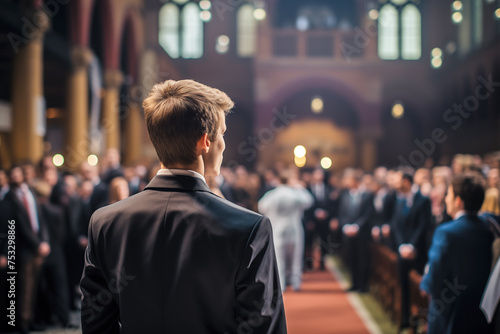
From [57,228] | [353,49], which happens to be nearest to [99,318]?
[57,228]

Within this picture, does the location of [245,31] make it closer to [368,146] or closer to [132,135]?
[368,146]

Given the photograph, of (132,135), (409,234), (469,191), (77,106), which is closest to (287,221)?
(409,234)

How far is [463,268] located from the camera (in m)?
3.33

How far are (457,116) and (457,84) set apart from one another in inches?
48.3

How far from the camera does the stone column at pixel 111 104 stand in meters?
14.5

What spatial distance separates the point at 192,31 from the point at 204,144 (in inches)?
825

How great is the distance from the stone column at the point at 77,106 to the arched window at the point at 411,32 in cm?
1327

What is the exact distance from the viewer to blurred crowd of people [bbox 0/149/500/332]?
18.6ft

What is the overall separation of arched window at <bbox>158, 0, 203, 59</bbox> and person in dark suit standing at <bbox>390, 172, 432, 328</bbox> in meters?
16.3

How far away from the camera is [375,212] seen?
8500 mm
